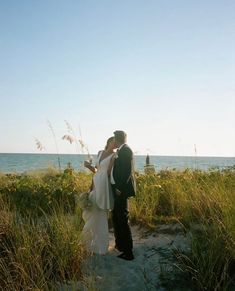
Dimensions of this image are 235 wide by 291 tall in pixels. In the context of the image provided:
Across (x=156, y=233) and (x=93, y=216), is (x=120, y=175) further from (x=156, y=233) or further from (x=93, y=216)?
(x=156, y=233)

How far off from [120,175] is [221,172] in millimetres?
4671

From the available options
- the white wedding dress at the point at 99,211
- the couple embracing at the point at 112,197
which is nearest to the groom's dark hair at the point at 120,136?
the couple embracing at the point at 112,197

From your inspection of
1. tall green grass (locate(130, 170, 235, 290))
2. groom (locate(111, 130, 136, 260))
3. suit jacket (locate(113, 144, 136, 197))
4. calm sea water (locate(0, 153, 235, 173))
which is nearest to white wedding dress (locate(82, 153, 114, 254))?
A: groom (locate(111, 130, 136, 260))

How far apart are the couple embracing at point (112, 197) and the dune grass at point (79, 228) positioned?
31cm

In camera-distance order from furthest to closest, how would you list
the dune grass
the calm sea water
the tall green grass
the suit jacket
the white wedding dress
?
the calm sea water → the white wedding dress → the suit jacket → the tall green grass → the dune grass

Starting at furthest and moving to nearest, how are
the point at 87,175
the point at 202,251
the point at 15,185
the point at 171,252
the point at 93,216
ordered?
the point at 87,175 < the point at 15,185 < the point at 93,216 < the point at 171,252 < the point at 202,251

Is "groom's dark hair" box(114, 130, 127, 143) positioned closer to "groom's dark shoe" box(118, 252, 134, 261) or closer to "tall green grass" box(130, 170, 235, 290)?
"tall green grass" box(130, 170, 235, 290)

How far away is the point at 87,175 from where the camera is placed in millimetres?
10375

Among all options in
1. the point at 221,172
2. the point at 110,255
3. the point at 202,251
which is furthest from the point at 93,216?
the point at 221,172

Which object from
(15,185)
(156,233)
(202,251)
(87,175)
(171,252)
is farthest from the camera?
(87,175)

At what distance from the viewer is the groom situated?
6.11 meters

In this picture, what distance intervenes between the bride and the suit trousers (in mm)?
189

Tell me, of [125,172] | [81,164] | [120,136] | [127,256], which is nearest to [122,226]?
[127,256]

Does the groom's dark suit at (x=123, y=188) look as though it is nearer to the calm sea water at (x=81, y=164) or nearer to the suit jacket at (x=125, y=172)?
the suit jacket at (x=125, y=172)
